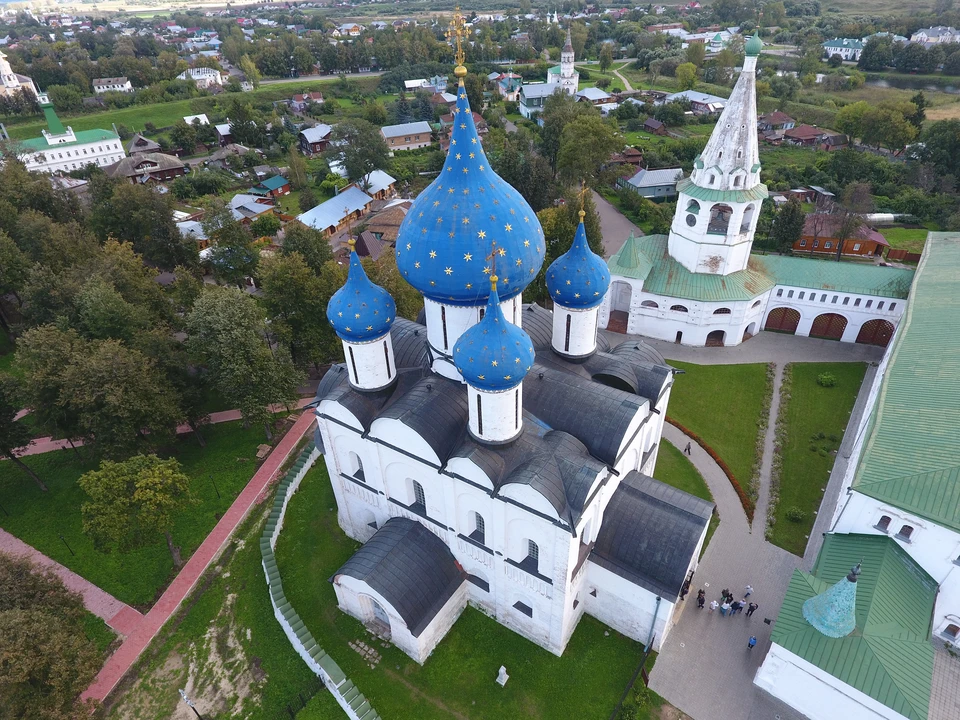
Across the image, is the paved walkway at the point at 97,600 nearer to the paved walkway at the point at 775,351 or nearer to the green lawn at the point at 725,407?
the green lawn at the point at 725,407

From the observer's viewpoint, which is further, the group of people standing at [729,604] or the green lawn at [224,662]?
the group of people standing at [729,604]

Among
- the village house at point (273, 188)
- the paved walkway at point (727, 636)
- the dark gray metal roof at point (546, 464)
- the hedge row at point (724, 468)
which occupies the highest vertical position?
the dark gray metal roof at point (546, 464)

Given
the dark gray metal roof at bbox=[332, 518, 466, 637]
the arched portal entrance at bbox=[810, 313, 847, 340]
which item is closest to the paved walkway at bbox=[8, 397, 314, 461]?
the dark gray metal roof at bbox=[332, 518, 466, 637]

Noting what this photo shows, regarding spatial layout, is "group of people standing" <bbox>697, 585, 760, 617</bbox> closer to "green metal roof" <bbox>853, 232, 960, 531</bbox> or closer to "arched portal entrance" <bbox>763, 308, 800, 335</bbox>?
"green metal roof" <bbox>853, 232, 960, 531</bbox>

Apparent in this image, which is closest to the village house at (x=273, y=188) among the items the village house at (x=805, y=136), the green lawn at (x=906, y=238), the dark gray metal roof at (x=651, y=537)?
the dark gray metal roof at (x=651, y=537)

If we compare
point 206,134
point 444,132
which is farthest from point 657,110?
point 206,134

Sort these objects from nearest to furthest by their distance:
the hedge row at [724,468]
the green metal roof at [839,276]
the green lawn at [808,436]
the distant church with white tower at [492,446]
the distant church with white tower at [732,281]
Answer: the distant church with white tower at [492,446], the green lawn at [808,436], the hedge row at [724,468], the distant church with white tower at [732,281], the green metal roof at [839,276]

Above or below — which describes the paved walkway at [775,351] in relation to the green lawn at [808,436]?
above
